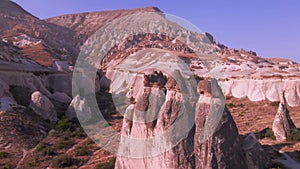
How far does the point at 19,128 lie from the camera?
17500 millimetres

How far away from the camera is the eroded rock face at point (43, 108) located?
2127 cm

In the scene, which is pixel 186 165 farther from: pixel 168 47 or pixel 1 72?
pixel 168 47

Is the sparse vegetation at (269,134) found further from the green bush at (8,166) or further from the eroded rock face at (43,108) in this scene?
the eroded rock face at (43,108)

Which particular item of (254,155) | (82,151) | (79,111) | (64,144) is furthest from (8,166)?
(254,155)

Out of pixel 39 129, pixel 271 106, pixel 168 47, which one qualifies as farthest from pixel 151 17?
pixel 39 129

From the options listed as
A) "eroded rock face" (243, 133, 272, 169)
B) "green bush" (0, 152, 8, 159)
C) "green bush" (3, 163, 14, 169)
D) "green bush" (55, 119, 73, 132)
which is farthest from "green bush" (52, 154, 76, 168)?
"eroded rock face" (243, 133, 272, 169)

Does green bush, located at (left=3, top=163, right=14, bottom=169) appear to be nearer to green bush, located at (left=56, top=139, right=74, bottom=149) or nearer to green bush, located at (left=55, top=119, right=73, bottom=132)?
green bush, located at (left=56, top=139, right=74, bottom=149)

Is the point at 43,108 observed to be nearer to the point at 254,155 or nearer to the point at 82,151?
the point at 82,151

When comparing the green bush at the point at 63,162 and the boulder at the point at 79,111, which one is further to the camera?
the boulder at the point at 79,111

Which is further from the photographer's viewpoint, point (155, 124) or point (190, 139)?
point (155, 124)

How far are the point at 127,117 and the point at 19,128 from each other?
36.1 feet

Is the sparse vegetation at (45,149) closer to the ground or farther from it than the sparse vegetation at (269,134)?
closer to the ground

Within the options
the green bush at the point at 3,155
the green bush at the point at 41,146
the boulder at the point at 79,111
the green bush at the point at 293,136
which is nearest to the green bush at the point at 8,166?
the green bush at the point at 3,155

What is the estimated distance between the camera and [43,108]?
2155cm
